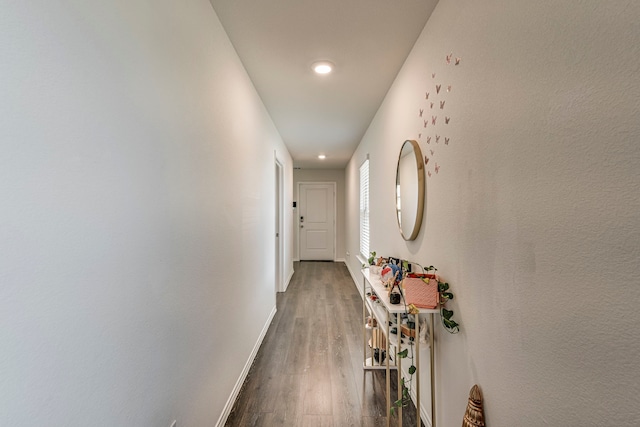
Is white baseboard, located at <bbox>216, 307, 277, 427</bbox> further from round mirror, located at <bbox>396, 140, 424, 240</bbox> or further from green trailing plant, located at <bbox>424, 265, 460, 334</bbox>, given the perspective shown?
round mirror, located at <bbox>396, 140, 424, 240</bbox>

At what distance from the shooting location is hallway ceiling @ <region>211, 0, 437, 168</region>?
154 centimetres

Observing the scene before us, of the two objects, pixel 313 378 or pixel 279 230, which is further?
pixel 279 230

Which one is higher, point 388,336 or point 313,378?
point 388,336

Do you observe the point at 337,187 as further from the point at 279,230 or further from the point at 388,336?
the point at 388,336

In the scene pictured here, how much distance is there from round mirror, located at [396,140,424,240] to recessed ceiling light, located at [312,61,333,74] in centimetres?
81

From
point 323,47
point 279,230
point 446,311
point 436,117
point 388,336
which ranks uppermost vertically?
point 323,47

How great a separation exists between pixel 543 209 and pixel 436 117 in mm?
901

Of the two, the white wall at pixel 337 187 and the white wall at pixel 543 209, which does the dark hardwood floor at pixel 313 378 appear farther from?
the white wall at pixel 337 187

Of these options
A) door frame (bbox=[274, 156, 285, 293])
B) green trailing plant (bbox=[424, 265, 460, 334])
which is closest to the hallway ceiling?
door frame (bbox=[274, 156, 285, 293])

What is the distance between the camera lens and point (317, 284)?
5.04 meters

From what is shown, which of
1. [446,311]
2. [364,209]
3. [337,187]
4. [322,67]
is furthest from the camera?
[337,187]

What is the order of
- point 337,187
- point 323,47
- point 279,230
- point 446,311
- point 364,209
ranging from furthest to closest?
point 337,187 < point 279,230 < point 364,209 < point 323,47 < point 446,311

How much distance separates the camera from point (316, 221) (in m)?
7.43

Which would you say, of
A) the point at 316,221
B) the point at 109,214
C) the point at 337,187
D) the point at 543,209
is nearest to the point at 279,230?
the point at 316,221
